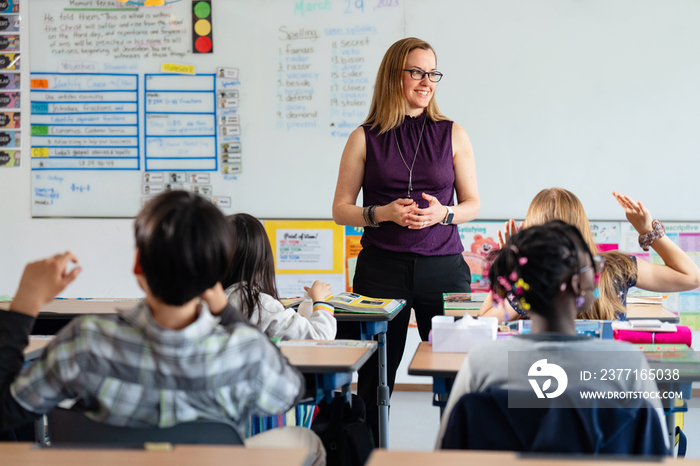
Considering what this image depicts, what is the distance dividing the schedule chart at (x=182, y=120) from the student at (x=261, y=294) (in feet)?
6.67

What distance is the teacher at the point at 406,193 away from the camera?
7.55ft

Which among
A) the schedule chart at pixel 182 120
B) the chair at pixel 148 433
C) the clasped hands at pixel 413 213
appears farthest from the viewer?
the schedule chart at pixel 182 120

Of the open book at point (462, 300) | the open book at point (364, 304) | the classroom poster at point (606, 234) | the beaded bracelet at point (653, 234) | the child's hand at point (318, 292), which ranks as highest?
the beaded bracelet at point (653, 234)

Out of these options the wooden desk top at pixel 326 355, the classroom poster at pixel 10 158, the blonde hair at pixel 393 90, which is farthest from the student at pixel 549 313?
the classroom poster at pixel 10 158

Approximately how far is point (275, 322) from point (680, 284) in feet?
4.26

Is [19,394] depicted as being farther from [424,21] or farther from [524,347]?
[424,21]

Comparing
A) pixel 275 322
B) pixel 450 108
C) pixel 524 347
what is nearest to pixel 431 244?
pixel 275 322

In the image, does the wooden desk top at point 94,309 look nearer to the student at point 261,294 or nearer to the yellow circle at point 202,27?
the student at point 261,294

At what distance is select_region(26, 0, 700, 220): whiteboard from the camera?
3693mm

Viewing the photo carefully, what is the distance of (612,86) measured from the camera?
3721 millimetres

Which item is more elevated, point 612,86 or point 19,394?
point 612,86

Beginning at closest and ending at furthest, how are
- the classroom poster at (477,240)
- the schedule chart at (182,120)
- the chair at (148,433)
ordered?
1. the chair at (148,433)
2. the classroom poster at (477,240)
3. the schedule chart at (182,120)

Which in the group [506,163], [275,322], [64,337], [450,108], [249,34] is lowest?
[275,322]

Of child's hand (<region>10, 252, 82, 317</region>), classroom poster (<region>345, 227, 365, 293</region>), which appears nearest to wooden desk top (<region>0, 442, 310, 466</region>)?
child's hand (<region>10, 252, 82, 317</region>)
